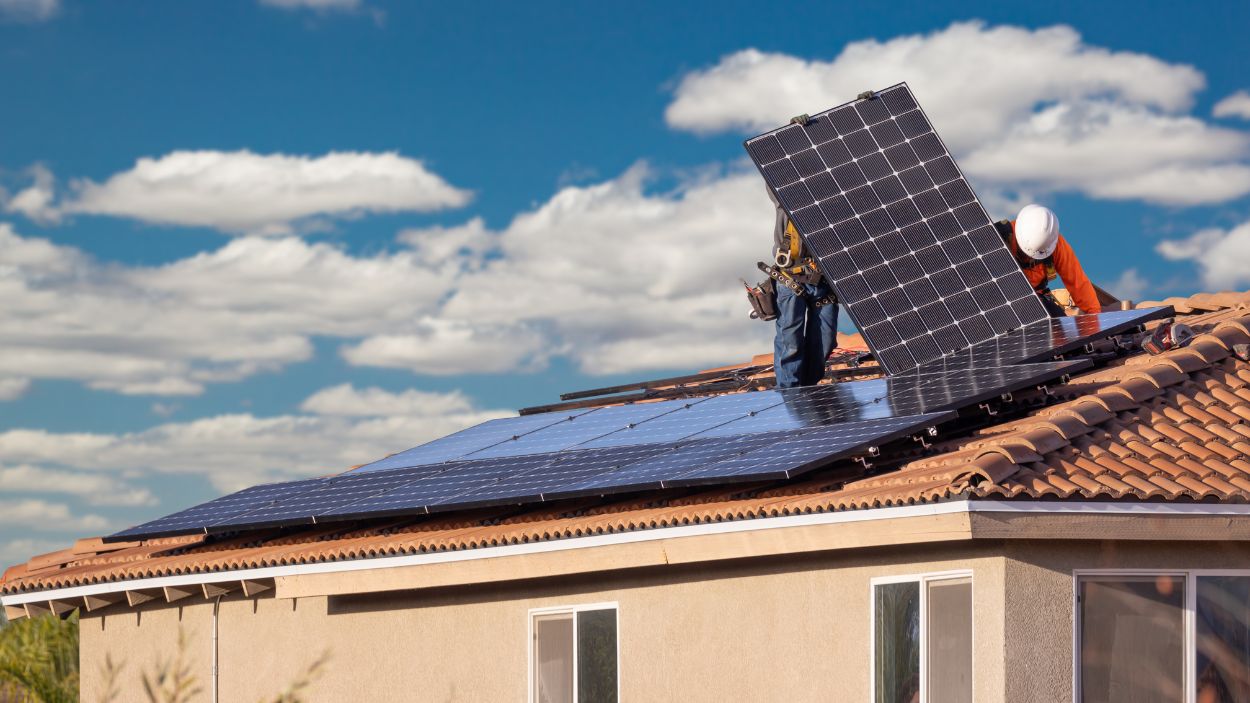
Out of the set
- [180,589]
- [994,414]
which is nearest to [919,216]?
[994,414]

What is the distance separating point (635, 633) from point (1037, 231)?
644 centimetres

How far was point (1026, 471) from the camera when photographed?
12383mm

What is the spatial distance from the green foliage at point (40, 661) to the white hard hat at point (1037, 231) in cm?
1115

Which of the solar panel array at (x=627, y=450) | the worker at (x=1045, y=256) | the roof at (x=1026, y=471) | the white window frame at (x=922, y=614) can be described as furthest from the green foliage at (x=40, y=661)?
the worker at (x=1045, y=256)

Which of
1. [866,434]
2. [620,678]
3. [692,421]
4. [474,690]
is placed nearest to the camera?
[866,434]

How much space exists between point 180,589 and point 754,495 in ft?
22.8

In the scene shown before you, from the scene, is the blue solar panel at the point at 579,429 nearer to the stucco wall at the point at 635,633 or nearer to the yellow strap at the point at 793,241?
the yellow strap at the point at 793,241

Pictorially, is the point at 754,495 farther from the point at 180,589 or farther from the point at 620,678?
the point at 180,589

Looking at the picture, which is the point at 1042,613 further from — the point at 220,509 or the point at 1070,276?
the point at 220,509

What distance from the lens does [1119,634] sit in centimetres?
1238

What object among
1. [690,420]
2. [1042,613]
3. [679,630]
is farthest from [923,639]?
[690,420]

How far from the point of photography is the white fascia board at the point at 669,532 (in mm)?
11953

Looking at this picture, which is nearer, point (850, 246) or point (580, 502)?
point (580, 502)

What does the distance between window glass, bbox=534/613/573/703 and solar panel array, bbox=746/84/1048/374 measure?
4.46 meters
